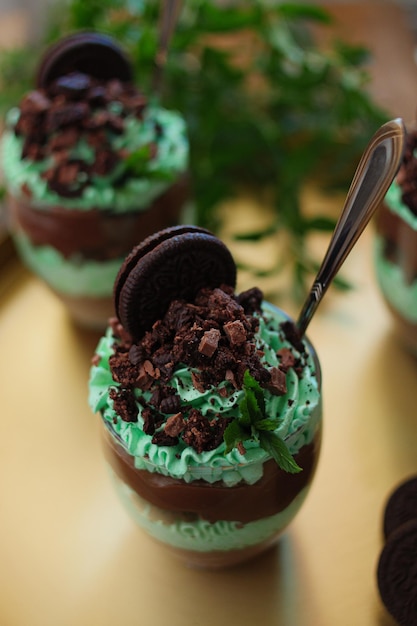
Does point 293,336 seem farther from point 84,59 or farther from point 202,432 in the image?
point 84,59

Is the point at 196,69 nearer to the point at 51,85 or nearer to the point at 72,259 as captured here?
the point at 51,85

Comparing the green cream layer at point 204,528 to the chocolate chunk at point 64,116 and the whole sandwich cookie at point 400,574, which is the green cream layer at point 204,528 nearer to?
the whole sandwich cookie at point 400,574

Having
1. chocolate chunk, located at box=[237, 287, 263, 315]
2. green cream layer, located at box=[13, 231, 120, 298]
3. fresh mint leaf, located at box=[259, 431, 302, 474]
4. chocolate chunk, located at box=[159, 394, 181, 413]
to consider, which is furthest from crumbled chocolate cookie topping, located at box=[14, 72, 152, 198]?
fresh mint leaf, located at box=[259, 431, 302, 474]

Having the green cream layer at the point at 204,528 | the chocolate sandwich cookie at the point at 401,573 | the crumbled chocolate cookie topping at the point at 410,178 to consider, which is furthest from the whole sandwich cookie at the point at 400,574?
the crumbled chocolate cookie topping at the point at 410,178

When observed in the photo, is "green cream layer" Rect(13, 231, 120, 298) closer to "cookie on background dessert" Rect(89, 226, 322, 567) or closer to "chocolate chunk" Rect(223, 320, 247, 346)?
"cookie on background dessert" Rect(89, 226, 322, 567)

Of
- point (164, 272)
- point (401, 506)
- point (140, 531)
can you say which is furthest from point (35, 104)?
point (401, 506)

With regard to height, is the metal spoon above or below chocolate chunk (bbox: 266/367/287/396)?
above
